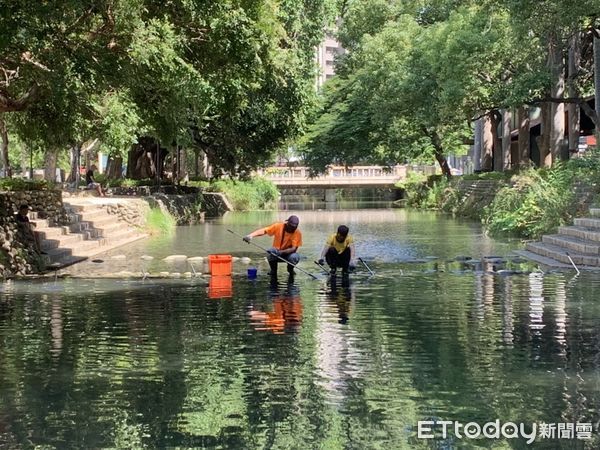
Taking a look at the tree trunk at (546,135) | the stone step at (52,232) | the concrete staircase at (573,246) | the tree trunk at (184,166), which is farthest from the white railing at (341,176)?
the concrete staircase at (573,246)

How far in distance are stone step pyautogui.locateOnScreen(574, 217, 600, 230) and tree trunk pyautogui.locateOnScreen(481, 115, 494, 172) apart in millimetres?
34121

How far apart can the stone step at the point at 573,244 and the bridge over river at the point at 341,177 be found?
2074 inches

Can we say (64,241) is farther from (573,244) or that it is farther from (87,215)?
(573,244)

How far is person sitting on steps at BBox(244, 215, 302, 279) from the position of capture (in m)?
17.0

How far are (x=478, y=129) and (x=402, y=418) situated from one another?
52166mm

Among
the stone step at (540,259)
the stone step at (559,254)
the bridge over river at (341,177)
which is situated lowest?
the stone step at (540,259)

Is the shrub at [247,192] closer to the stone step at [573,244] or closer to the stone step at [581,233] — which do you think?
the stone step at [573,244]

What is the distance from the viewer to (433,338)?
10.3m

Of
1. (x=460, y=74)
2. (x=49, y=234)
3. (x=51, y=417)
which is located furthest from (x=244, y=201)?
(x=51, y=417)

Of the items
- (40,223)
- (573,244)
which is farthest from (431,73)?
(40,223)

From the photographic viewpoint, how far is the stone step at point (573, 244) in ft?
60.5

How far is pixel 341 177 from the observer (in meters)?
76.2

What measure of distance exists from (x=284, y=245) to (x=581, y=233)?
7044 mm

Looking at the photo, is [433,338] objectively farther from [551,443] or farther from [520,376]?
[551,443]
